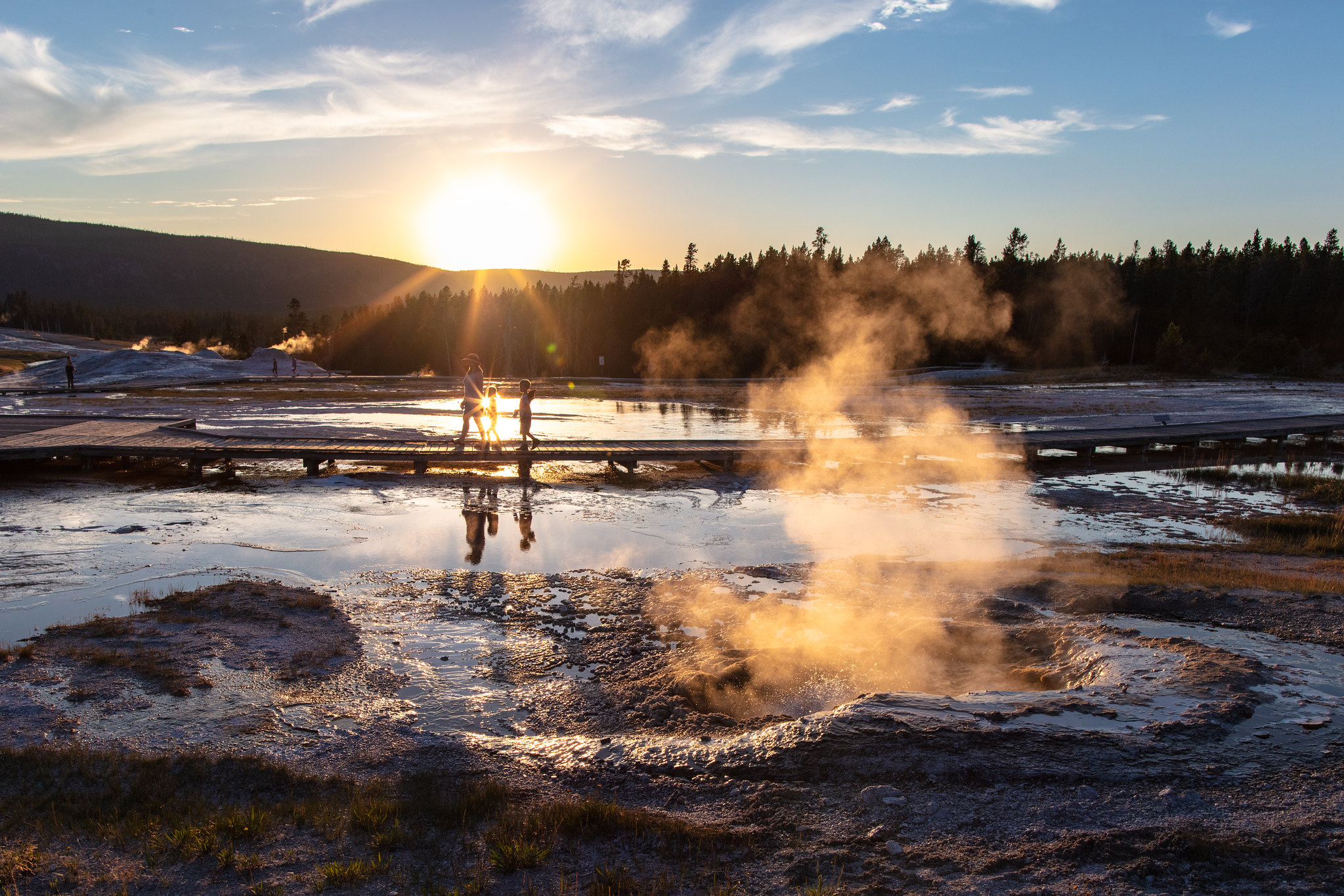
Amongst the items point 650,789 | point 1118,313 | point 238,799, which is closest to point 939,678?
point 650,789

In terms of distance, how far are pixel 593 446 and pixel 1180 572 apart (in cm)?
1263

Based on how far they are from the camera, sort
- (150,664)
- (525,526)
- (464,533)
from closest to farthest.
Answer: (150,664) < (464,533) < (525,526)

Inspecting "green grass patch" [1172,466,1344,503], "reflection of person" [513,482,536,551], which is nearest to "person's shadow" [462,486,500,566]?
"reflection of person" [513,482,536,551]

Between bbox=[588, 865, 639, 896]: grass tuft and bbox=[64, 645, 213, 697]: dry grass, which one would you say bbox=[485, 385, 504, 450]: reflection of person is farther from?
bbox=[588, 865, 639, 896]: grass tuft

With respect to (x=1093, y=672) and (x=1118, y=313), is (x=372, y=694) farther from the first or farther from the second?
(x=1118, y=313)

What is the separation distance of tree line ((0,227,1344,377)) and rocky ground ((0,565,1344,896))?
6486 cm

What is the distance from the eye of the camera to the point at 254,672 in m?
6.58

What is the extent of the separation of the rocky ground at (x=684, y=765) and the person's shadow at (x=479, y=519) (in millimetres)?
3083

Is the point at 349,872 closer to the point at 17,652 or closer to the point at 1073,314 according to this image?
the point at 17,652

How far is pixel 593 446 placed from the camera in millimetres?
19047

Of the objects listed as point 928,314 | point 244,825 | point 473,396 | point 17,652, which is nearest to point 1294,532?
point 244,825

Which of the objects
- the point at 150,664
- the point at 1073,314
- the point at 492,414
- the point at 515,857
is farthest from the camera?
the point at 1073,314

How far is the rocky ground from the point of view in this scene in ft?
13.0

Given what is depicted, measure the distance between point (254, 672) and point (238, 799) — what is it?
2166 mm
